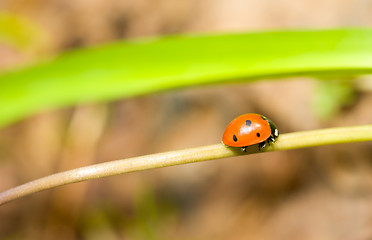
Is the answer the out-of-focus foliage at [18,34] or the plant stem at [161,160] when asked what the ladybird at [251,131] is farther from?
the out-of-focus foliage at [18,34]

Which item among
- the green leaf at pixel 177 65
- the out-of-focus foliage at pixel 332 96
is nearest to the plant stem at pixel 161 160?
the green leaf at pixel 177 65

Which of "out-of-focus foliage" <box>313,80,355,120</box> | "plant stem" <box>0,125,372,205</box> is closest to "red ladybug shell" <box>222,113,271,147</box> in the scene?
"plant stem" <box>0,125,372,205</box>

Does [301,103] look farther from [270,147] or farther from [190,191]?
[270,147]

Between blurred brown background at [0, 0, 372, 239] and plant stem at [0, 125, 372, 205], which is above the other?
plant stem at [0, 125, 372, 205]

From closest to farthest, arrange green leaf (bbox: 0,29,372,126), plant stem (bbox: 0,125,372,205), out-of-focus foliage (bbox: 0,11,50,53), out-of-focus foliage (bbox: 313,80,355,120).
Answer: plant stem (bbox: 0,125,372,205) → green leaf (bbox: 0,29,372,126) → out-of-focus foliage (bbox: 313,80,355,120) → out-of-focus foliage (bbox: 0,11,50,53)

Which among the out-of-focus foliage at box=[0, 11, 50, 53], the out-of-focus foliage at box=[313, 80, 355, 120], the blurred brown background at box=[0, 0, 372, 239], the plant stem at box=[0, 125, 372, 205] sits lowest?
the blurred brown background at box=[0, 0, 372, 239]

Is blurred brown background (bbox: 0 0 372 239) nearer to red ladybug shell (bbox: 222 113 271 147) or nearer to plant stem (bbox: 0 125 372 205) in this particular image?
red ladybug shell (bbox: 222 113 271 147)

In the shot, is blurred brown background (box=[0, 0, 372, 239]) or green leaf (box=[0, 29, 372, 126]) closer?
green leaf (box=[0, 29, 372, 126])

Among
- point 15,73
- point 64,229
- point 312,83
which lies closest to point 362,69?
point 15,73
